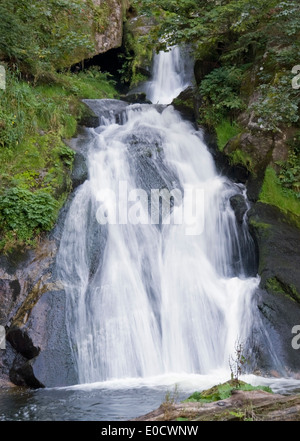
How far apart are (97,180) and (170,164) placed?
1.92 m

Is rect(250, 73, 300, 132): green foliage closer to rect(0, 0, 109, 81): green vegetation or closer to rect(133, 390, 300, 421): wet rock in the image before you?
rect(0, 0, 109, 81): green vegetation

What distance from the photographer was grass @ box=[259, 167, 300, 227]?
8844 mm

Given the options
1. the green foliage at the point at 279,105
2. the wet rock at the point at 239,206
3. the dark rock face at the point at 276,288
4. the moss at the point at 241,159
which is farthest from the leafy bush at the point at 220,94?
the dark rock face at the point at 276,288

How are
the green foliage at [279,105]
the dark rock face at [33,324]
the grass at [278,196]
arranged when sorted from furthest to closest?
1. the grass at [278,196]
2. the green foliage at [279,105]
3. the dark rock face at [33,324]

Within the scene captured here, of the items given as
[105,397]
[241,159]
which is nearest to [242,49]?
[241,159]

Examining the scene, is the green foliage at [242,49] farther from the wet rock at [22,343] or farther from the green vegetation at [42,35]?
the wet rock at [22,343]

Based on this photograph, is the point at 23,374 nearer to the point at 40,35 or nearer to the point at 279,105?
the point at 279,105

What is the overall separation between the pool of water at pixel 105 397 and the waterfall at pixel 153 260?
48cm

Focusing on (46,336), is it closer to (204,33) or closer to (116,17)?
(204,33)

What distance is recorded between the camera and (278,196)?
9.01m

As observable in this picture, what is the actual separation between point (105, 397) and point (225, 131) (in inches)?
299

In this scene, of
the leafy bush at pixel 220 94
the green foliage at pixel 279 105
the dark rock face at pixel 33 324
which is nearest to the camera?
the dark rock face at pixel 33 324

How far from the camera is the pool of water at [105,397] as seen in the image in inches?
186

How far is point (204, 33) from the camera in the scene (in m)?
10.9
